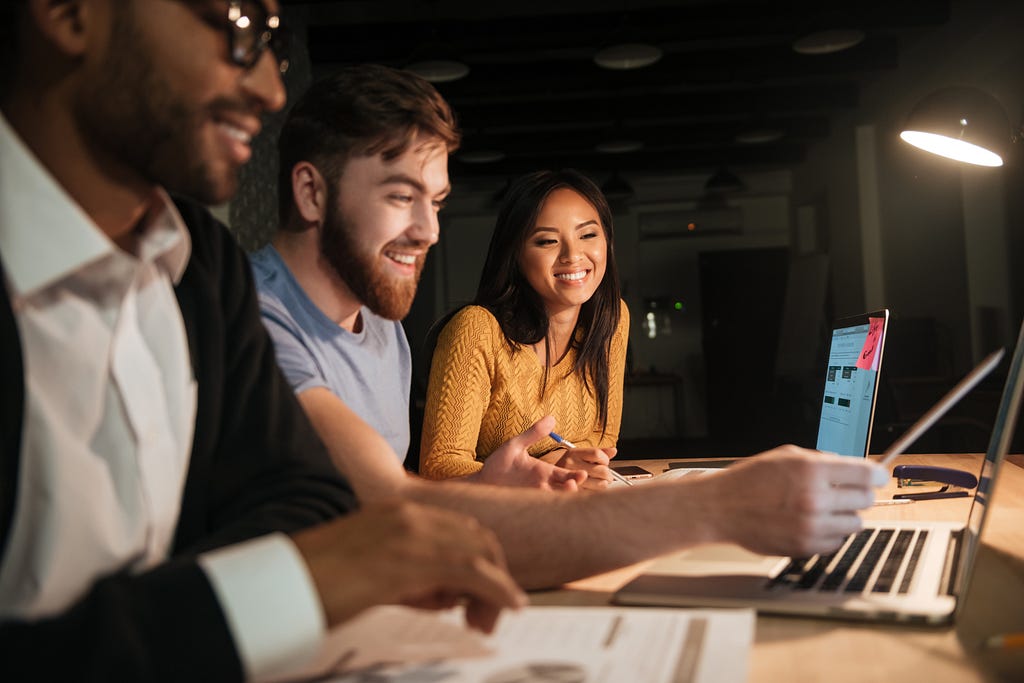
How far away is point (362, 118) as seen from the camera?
1442 millimetres

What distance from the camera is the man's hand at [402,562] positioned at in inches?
27.2

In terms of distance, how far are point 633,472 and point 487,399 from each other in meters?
0.43

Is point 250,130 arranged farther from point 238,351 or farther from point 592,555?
point 592,555

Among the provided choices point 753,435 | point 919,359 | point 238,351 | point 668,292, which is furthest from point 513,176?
point 238,351

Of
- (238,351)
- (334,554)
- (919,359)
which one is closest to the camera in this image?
(334,554)

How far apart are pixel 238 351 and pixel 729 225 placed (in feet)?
34.6

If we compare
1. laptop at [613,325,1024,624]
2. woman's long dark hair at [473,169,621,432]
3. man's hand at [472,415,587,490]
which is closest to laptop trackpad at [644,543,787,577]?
laptop at [613,325,1024,624]

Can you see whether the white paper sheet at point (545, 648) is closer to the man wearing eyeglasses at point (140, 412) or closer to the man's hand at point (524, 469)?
the man wearing eyeglasses at point (140, 412)

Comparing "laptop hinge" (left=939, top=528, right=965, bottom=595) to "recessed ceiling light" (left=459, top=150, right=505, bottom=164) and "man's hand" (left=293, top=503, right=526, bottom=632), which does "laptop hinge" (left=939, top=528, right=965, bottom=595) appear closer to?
"man's hand" (left=293, top=503, right=526, bottom=632)

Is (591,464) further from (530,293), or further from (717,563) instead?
(530,293)

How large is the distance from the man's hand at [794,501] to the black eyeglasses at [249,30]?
66 cm

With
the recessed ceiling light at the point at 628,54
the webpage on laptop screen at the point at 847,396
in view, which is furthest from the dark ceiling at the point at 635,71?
the webpage on laptop screen at the point at 847,396

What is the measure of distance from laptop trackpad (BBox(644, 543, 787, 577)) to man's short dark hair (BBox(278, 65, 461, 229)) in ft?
2.52

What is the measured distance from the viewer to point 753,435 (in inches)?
405
